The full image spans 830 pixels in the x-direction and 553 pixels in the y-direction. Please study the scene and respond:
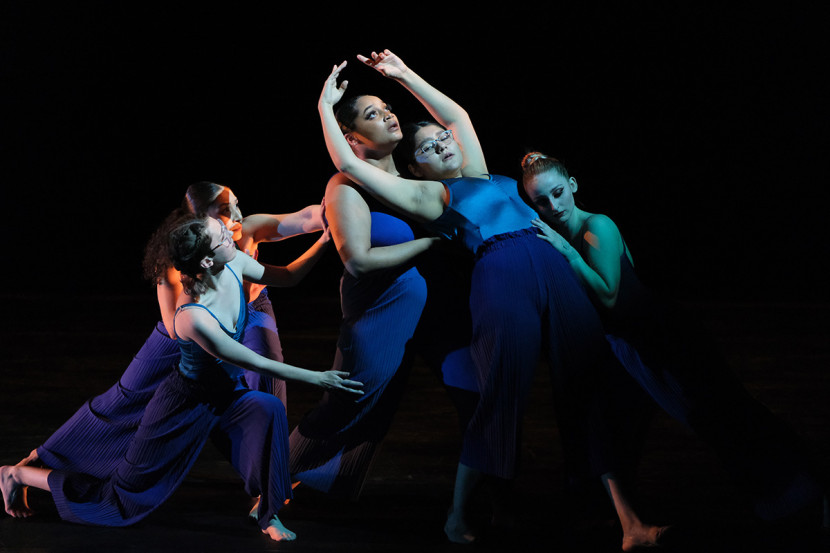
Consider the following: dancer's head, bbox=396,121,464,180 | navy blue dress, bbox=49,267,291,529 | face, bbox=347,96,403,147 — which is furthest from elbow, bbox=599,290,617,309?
navy blue dress, bbox=49,267,291,529

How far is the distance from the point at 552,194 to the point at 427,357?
73cm

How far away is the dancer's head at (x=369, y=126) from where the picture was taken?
3.13 m

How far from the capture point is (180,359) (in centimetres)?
314

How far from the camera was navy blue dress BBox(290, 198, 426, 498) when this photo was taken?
3.12m

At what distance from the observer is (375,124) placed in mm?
3131

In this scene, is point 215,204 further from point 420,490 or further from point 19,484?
point 420,490

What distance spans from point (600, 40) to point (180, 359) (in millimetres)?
6122

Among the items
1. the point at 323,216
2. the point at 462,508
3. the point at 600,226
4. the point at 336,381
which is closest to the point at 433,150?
the point at 323,216

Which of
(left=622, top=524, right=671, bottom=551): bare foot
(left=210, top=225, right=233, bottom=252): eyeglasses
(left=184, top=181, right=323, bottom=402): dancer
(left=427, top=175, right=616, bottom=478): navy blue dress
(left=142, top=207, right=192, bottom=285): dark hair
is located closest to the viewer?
(left=622, top=524, right=671, bottom=551): bare foot

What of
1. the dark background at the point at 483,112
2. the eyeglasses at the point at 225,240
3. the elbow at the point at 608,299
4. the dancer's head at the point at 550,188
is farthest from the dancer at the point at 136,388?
the dark background at the point at 483,112

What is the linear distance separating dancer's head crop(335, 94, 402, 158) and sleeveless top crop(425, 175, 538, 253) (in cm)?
30

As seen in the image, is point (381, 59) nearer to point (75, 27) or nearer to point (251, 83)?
point (251, 83)

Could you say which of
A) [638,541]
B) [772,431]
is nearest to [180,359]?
[638,541]

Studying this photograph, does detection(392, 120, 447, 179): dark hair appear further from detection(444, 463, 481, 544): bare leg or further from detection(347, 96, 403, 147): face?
detection(444, 463, 481, 544): bare leg
